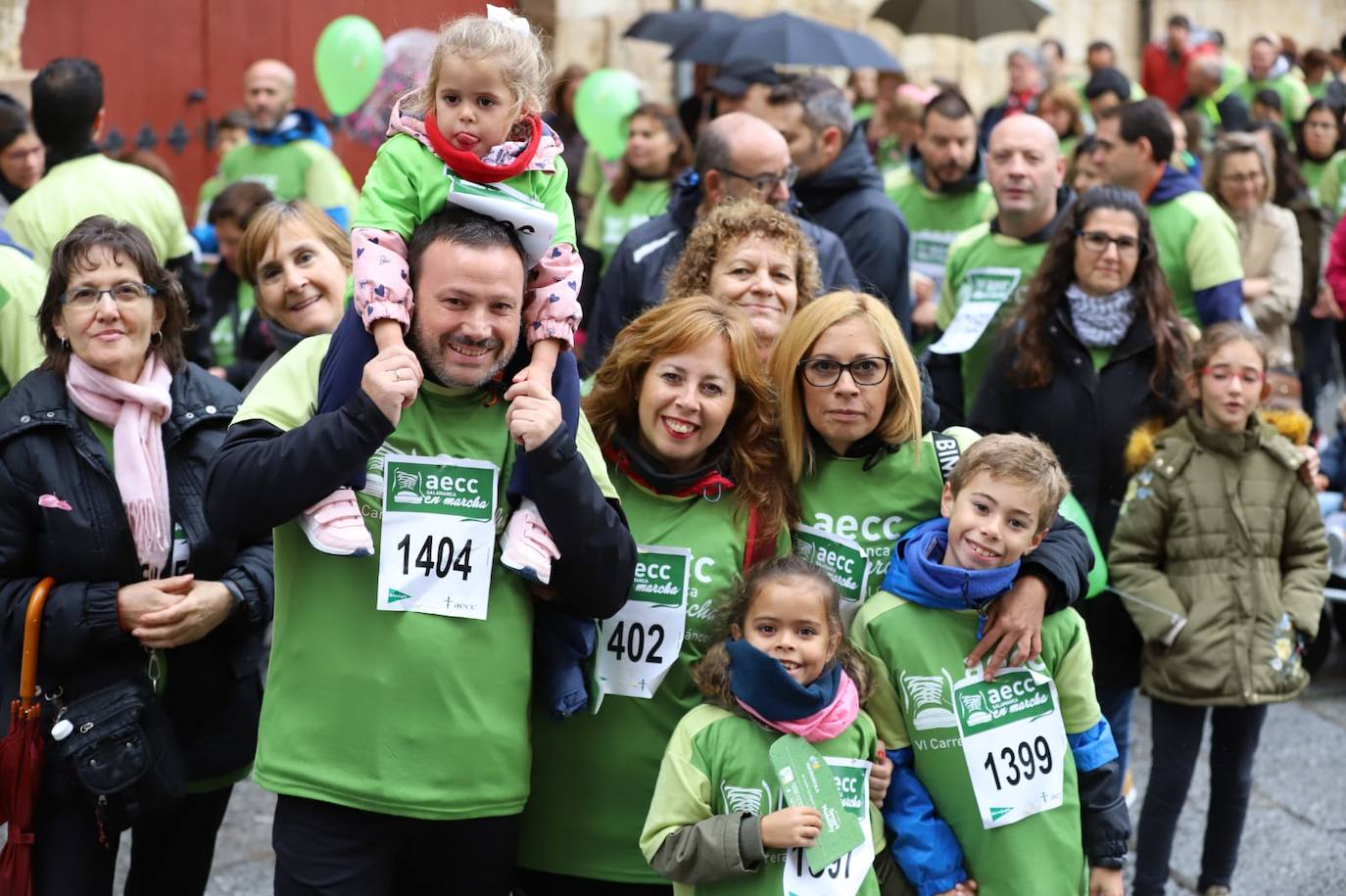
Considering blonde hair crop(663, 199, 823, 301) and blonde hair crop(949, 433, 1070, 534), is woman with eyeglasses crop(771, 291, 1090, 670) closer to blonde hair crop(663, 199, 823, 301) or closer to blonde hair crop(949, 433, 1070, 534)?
blonde hair crop(949, 433, 1070, 534)

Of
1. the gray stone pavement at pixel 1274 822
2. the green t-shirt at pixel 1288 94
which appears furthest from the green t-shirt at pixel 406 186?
the green t-shirt at pixel 1288 94

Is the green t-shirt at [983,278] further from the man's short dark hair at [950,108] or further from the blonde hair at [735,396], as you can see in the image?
the blonde hair at [735,396]

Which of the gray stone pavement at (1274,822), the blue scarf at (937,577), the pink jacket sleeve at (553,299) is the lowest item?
the gray stone pavement at (1274,822)

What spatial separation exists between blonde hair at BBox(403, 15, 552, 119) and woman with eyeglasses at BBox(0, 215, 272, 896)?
2.59 ft

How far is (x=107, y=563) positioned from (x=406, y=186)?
1042 millimetres

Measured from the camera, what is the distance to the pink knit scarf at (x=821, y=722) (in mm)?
3051

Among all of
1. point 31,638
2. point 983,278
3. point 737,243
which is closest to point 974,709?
point 737,243

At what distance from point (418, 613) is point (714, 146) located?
246 centimetres

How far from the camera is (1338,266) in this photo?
333 inches

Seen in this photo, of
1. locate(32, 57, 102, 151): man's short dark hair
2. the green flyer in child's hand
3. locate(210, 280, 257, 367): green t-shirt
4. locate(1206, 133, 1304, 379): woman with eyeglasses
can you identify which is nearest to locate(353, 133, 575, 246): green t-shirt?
the green flyer in child's hand

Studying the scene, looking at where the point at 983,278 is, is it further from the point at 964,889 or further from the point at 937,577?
the point at 964,889

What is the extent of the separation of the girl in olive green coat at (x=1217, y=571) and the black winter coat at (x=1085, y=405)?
6.1 inches

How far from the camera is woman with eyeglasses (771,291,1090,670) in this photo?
3406 millimetres

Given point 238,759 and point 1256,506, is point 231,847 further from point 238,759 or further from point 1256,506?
point 1256,506
